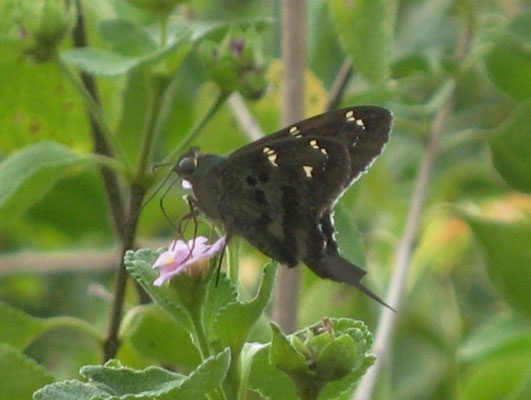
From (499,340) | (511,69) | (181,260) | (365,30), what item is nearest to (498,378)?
(499,340)

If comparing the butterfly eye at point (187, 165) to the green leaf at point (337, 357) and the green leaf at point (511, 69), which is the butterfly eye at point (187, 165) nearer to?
the green leaf at point (337, 357)

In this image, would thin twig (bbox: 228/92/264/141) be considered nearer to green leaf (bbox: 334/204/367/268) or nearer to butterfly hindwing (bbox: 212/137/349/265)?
green leaf (bbox: 334/204/367/268)

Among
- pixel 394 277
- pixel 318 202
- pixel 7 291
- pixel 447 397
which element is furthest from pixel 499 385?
pixel 7 291

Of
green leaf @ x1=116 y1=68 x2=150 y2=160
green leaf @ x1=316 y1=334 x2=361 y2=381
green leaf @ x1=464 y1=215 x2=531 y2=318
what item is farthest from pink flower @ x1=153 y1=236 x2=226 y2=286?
green leaf @ x1=116 y1=68 x2=150 y2=160

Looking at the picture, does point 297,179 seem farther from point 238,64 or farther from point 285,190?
point 238,64

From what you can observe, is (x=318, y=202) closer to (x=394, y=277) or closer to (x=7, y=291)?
(x=394, y=277)

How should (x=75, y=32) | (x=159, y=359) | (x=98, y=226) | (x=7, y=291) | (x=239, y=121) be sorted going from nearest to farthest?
(x=159, y=359) < (x=75, y=32) < (x=239, y=121) < (x=98, y=226) < (x=7, y=291)

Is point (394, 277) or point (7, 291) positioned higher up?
point (394, 277)
